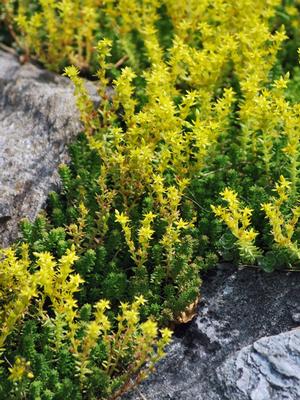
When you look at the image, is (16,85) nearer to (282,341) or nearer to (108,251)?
(108,251)

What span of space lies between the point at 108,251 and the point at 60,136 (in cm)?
101

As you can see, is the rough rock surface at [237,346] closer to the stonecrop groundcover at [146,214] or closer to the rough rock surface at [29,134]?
the stonecrop groundcover at [146,214]

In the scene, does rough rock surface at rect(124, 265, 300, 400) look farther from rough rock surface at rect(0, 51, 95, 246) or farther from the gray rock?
rough rock surface at rect(0, 51, 95, 246)

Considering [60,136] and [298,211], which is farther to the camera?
[60,136]

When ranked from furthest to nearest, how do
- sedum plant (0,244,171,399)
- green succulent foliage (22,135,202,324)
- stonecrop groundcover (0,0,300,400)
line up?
green succulent foliage (22,135,202,324)
stonecrop groundcover (0,0,300,400)
sedum plant (0,244,171,399)

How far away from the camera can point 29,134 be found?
4.87 meters

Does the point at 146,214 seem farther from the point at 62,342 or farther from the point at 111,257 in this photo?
the point at 62,342

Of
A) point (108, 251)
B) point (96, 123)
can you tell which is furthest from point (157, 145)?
point (108, 251)

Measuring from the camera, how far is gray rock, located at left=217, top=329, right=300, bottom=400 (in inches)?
141

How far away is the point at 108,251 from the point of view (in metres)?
4.22

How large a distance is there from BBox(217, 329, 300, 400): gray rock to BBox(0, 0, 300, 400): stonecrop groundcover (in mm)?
418

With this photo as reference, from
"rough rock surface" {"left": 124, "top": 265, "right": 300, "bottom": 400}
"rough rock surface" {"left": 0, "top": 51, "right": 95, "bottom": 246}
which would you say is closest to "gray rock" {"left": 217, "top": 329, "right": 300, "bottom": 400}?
"rough rock surface" {"left": 124, "top": 265, "right": 300, "bottom": 400}

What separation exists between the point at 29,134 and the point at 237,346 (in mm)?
2010

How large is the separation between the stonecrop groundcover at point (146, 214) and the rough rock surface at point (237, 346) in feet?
0.31
